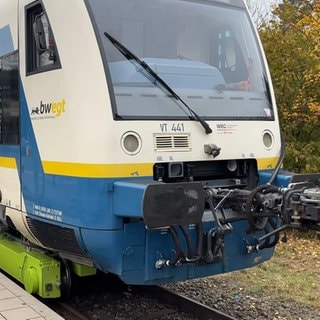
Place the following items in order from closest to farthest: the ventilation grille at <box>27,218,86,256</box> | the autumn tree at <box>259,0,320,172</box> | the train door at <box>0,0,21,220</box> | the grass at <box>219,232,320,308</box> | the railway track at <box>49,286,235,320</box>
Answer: the ventilation grille at <box>27,218,86,256</box>, the train door at <box>0,0,21,220</box>, the railway track at <box>49,286,235,320</box>, the grass at <box>219,232,320,308</box>, the autumn tree at <box>259,0,320,172</box>

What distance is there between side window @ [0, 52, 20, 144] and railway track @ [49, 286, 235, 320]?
1.89m

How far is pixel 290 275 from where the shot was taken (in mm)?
6996

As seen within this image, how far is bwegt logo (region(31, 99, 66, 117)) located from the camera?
4441 millimetres

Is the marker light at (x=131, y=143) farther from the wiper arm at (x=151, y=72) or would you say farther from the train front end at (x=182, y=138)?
the wiper arm at (x=151, y=72)

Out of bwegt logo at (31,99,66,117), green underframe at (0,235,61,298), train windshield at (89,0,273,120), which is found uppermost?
train windshield at (89,0,273,120)

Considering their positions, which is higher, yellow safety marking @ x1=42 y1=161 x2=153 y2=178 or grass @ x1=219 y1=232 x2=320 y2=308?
yellow safety marking @ x1=42 y1=161 x2=153 y2=178

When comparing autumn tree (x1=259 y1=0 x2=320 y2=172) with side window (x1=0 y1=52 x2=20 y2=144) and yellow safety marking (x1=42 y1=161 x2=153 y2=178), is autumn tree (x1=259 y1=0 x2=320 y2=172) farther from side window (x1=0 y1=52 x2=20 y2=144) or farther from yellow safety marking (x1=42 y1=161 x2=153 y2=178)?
yellow safety marking (x1=42 y1=161 x2=153 y2=178)

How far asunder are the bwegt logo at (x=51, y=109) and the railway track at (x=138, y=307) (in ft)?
6.85

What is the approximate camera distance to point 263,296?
241 inches

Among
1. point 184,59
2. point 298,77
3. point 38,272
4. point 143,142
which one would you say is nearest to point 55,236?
point 38,272

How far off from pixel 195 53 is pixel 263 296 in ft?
9.50

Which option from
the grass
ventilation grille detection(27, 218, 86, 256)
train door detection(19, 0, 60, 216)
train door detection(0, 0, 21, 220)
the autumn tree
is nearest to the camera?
ventilation grille detection(27, 218, 86, 256)

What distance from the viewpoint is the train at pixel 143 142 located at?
13.5 ft

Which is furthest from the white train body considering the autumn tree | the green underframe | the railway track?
the autumn tree
